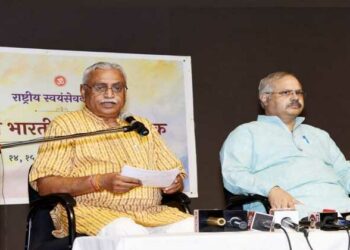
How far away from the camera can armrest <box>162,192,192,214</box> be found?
322 cm

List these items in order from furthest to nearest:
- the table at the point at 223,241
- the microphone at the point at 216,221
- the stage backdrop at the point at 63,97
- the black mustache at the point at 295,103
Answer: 1. the stage backdrop at the point at 63,97
2. the black mustache at the point at 295,103
3. the microphone at the point at 216,221
4. the table at the point at 223,241

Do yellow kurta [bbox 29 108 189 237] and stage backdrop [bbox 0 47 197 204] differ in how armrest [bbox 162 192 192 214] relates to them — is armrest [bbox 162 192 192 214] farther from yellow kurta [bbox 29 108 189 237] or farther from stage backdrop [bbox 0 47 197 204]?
stage backdrop [bbox 0 47 197 204]

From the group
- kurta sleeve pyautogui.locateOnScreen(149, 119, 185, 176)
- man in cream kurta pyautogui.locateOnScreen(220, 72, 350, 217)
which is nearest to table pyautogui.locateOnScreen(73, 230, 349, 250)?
man in cream kurta pyautogui.locateOnScreen(220, 72, 350, 217)

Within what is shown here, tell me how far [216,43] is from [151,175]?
78.7 inches

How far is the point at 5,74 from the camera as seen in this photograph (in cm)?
412

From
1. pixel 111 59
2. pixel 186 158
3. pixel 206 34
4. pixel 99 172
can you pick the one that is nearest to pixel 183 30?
pixel 206 34

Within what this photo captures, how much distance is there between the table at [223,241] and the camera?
2.07 m

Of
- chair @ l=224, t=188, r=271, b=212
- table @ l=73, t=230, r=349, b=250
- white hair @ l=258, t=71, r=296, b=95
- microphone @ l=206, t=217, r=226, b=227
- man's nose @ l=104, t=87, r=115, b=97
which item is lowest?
table @ l=73, t=230, r=349, b=250

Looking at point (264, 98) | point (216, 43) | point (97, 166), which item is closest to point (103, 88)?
point (97, 166)

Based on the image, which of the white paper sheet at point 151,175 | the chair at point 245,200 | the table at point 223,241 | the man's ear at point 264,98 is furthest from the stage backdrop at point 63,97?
the table at point 223,241

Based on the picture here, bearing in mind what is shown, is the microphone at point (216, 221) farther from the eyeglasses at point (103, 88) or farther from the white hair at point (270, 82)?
the white hair at point (270, 82)

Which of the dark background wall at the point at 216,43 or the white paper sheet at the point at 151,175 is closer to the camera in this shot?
the white paper sheet at the point at 151,175

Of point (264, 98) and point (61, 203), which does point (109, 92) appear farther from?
point (264, 98)

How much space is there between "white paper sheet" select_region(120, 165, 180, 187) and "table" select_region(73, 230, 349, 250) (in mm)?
541
